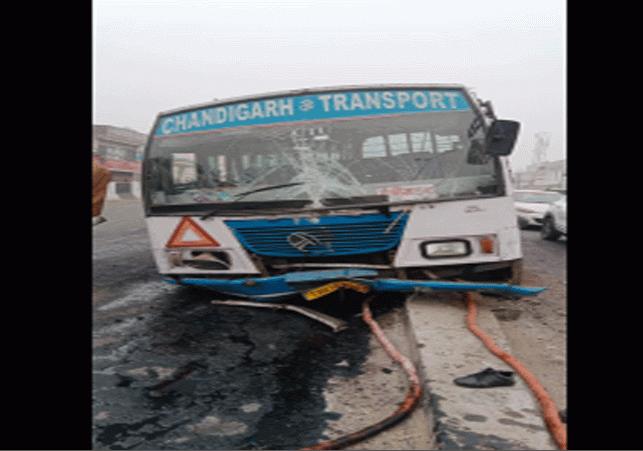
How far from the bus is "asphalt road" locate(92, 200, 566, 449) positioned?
41 cm

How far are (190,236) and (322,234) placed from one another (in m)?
1.30

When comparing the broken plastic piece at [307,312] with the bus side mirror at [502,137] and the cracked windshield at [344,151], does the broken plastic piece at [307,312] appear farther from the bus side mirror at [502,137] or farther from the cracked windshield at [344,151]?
the bus side mirror at [502,137]

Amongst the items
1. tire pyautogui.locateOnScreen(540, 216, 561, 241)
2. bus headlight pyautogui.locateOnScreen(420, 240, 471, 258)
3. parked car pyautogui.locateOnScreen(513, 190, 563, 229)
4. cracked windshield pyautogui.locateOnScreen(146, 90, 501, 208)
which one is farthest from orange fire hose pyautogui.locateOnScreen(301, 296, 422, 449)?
parked car pyautogui.locateOnScreen(513, 190, 563, 229)

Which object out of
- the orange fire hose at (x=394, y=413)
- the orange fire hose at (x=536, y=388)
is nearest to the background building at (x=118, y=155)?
the orange fire hose at (x=394, y=413)

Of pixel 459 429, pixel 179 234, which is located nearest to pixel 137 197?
pixel 179 234

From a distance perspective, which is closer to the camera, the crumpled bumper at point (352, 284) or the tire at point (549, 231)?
the crumpled bumper at point (352, 284)

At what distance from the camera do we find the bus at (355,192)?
3.54 meters

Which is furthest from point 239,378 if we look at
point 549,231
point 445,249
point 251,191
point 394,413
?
point 549,231

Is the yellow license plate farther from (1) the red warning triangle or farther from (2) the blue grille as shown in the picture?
(1) the red warning triangle

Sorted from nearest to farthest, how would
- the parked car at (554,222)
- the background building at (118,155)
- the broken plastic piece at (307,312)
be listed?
the broken plastic piece at (307,312) < the parked car at (554,222) < the background building at (118,155)

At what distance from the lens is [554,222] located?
859 cm

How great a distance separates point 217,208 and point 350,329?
1.60 metres

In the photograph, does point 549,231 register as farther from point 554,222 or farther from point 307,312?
point 307,312
